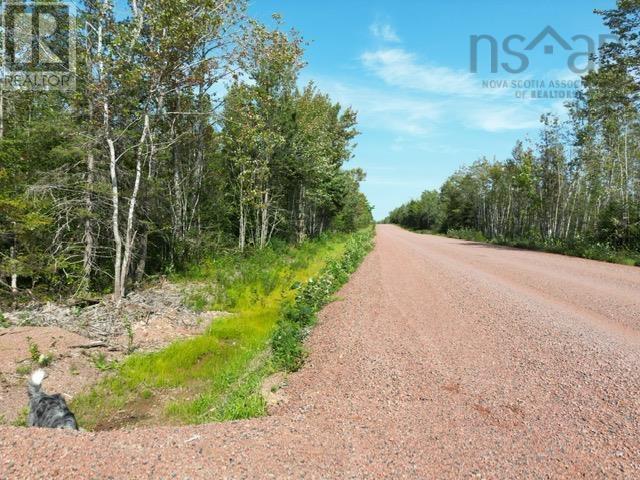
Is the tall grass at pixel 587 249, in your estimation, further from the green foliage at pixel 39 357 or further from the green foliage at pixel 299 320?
the green foliage at pixel 39 357

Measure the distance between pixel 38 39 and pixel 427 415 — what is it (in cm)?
1360

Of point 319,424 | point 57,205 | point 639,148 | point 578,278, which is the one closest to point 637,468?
point 319,424

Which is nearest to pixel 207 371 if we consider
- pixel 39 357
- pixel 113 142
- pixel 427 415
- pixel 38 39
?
pixel 39 357

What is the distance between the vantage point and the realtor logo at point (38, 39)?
10719 mm

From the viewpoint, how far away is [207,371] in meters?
7.51

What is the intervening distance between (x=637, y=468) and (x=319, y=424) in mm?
2848

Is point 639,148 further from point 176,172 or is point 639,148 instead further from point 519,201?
point 176,172

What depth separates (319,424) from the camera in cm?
405

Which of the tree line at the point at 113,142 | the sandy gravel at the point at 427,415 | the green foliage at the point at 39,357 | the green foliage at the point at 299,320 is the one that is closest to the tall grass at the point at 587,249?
the sandy gravel at the point at 427,415

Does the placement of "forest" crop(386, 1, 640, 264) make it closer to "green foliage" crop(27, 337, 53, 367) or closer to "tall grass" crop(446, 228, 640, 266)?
"tall grass" crop(446, 228, 640, 266)

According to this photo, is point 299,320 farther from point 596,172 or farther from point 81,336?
point 596,172

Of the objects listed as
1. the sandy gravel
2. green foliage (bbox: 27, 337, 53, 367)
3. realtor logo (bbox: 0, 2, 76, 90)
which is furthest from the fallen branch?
realtor logo (bbox: 0, 2, 76, 90)

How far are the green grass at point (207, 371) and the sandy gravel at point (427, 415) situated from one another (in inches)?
33.0

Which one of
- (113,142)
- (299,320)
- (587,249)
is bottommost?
(299,320)
